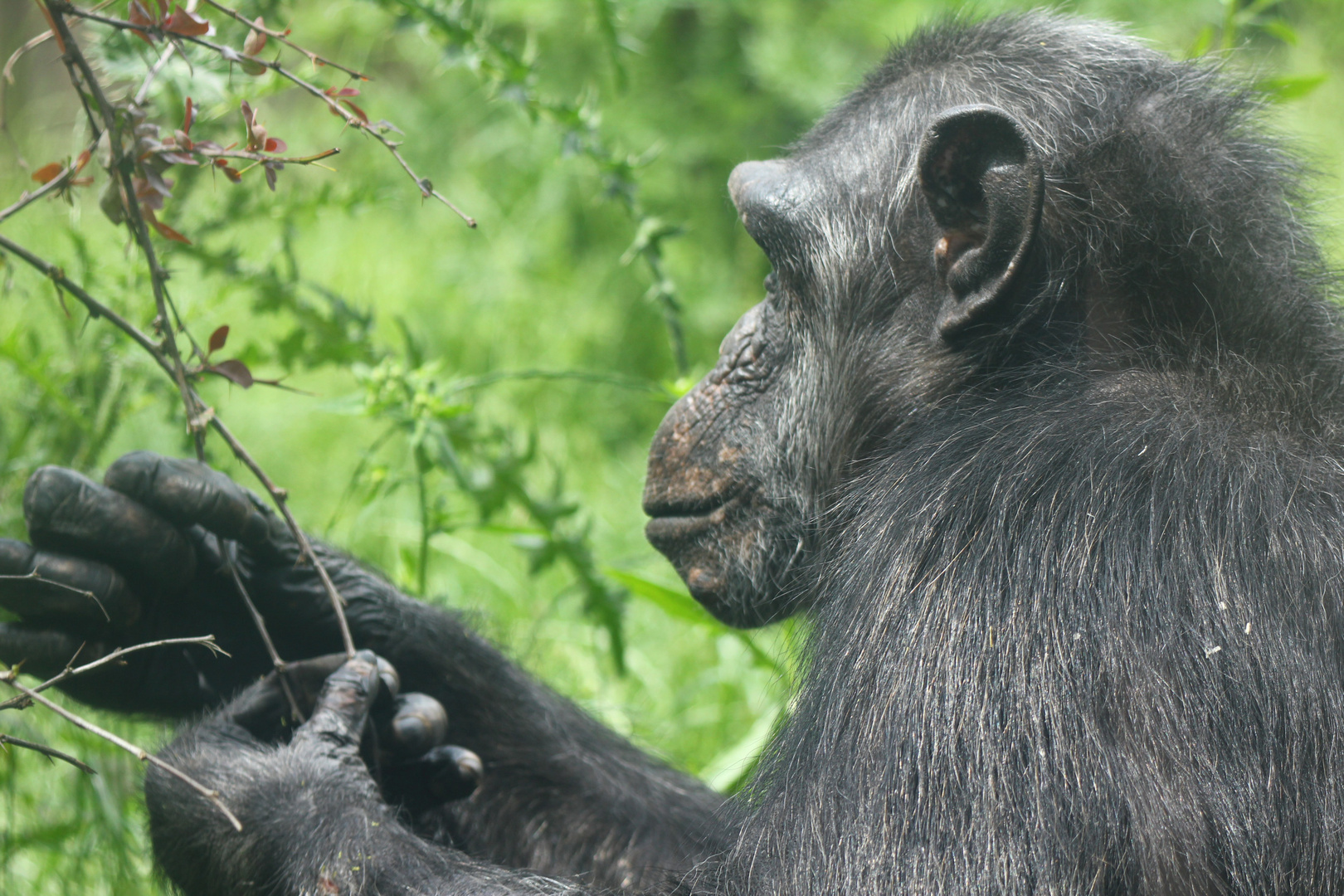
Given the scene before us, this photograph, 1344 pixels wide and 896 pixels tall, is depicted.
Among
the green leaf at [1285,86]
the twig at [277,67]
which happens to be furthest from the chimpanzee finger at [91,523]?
the green leaf at [1285,86]

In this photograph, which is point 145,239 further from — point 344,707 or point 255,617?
point 344,707

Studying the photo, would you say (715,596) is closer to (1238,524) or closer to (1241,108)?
(1238,524)

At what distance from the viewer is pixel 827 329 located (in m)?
2.60

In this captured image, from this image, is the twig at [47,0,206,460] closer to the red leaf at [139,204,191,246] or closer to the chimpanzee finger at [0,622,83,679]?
the red leaf at [139,204,191,246]

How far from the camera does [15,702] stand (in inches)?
66.2

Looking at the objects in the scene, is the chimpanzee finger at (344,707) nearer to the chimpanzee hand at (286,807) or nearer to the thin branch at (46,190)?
the chimpanzee hand at (286,807)

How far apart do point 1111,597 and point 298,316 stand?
2508mm

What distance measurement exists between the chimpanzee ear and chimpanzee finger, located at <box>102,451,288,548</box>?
56.4 inches

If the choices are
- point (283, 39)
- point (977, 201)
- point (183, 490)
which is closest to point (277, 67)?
point (283, 39)

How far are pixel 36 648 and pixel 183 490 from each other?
373 millimetres

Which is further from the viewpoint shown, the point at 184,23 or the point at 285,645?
the point at 285,645

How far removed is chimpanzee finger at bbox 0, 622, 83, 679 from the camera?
81.9 inches

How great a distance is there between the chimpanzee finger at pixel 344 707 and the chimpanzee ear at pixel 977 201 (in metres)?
1.34

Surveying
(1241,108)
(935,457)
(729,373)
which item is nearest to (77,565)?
(729,373)
